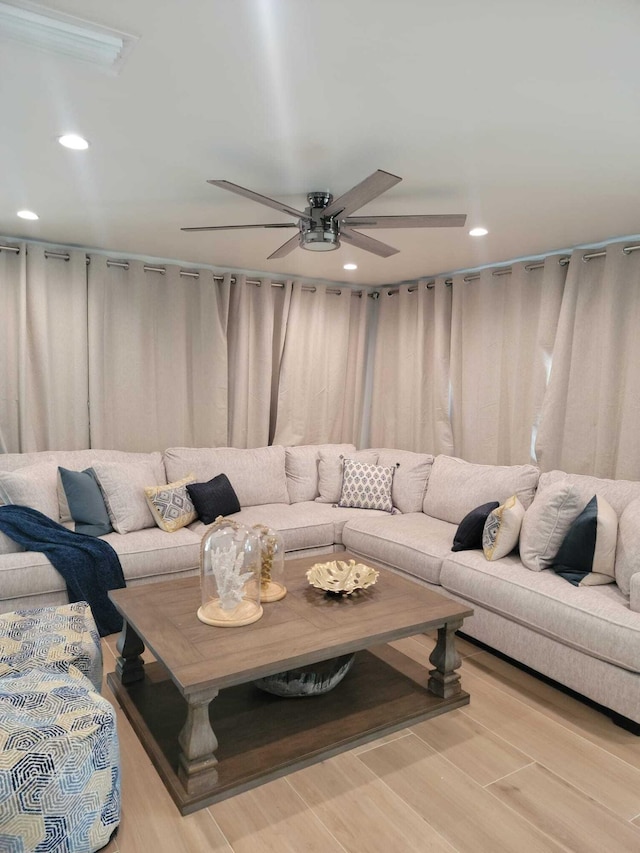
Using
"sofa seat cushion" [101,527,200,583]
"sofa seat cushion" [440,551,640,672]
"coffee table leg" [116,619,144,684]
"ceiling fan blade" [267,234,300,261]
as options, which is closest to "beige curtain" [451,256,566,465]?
"sofa seat cushion" [440,551,640,672]

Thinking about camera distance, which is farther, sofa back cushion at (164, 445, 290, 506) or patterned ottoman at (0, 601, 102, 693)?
sofa back cushion at (164, 445, 290, 506)

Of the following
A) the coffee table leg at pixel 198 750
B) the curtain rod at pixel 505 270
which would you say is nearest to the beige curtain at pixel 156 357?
the curtain rod at pixel 505 270

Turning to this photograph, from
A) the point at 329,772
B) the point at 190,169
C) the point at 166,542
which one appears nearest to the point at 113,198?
the point at 190,169

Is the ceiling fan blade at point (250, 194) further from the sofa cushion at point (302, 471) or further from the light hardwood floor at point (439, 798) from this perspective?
the sofa cushion at point (302, 471)

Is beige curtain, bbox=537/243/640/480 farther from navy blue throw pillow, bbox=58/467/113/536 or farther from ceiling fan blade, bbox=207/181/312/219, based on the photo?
navy blue throw pillow, bbox=58/467/113/536

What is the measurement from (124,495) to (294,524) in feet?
3.75

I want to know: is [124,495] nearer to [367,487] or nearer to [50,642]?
[50,642]

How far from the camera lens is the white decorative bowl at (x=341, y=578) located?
2.58m

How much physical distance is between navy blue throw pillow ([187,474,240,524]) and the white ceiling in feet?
5.70

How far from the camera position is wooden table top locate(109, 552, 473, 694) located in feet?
6.44

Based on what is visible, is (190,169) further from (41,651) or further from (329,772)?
(329,772)

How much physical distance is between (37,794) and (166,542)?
6.41ft

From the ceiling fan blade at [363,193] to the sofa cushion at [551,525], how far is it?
1758 millimetres

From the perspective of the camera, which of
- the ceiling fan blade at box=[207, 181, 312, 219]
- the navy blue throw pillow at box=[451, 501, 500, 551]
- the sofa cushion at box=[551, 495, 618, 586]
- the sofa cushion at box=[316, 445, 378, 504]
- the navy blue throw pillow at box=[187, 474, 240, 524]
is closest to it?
the ceiling fan blade at box=[207, 181, 312, 219]
